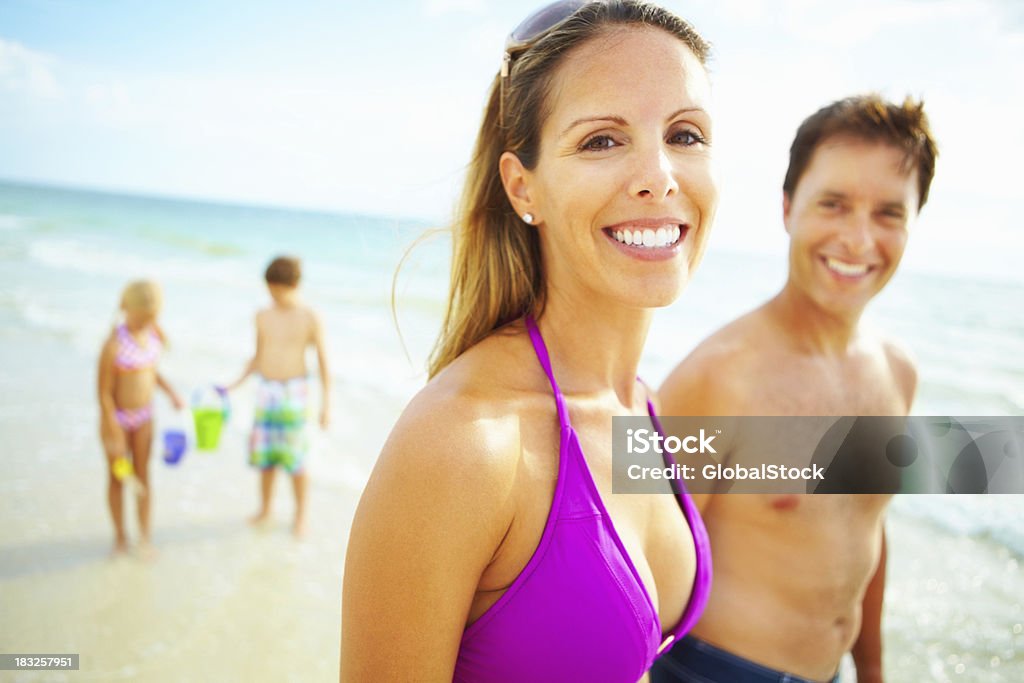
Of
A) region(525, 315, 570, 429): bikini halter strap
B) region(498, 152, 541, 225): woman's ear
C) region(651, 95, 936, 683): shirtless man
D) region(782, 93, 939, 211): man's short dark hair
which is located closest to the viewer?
region(525, 315, 570, 429): bikini halter strap

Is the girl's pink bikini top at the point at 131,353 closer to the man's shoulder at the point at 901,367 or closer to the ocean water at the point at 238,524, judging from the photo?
the ocean water at the point at 238,524

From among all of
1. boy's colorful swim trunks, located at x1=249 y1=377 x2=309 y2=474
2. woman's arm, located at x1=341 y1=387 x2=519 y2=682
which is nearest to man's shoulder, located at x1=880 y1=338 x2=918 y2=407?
woman's arm, located at x1=341 y1=387 x2=519 y2=682

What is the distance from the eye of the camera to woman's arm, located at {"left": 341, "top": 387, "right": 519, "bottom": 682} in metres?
1.28

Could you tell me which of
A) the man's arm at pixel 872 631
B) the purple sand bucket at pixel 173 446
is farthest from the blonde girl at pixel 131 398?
the man's arm at pixel 872 631

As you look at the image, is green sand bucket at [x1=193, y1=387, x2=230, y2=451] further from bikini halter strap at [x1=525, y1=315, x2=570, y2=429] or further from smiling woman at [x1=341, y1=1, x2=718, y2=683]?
bikini halter strap at [x1=525, y1=315, x2=570, y2=429]

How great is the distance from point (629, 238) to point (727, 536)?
136cm

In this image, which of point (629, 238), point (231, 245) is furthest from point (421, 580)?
point (231, 245)

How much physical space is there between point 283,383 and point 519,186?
4658mm

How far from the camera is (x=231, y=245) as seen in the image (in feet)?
105

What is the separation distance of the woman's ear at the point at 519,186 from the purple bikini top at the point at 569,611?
2.11ft

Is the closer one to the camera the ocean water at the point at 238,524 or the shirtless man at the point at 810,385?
the shirtless man at the point at 810,385

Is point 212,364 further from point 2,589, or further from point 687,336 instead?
point 687,336

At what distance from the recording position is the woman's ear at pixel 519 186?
5.71 feet

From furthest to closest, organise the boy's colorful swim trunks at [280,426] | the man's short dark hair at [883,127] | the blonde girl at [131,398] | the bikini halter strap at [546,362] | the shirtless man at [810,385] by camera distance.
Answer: the boy's colorful swim trunks at [280,426], the blonde girl at [131,398], the man's short dark hair at [883,127], the shirtless man at [810,385], the bikini halter strap at [546,362]
